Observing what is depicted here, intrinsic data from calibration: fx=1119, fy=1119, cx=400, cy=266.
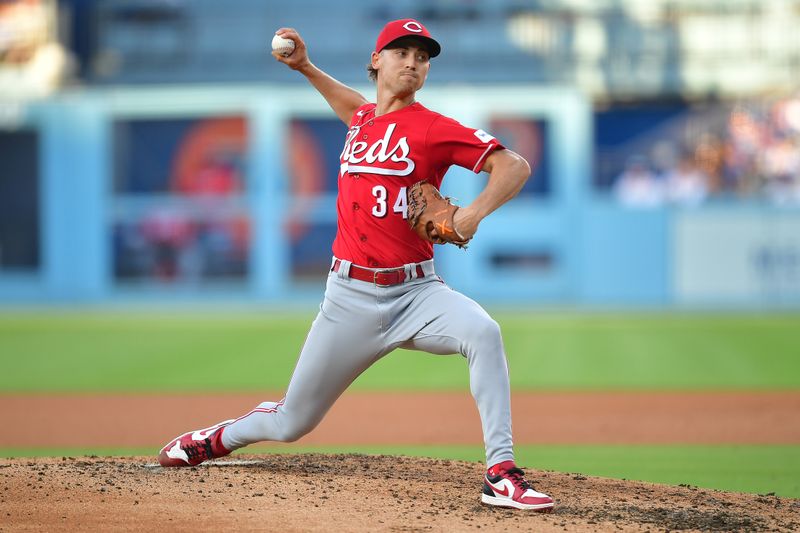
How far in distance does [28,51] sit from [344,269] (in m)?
18.3

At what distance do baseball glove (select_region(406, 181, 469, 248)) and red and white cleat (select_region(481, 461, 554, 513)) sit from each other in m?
0.91

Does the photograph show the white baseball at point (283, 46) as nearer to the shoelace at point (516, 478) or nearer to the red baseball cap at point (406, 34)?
the red baseball cap at point (406, 34)

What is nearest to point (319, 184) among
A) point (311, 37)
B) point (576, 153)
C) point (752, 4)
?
point (311, 37)

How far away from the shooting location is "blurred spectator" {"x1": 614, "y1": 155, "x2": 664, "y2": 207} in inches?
792

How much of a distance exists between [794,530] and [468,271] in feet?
53.2

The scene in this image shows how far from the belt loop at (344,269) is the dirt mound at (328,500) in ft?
2.95

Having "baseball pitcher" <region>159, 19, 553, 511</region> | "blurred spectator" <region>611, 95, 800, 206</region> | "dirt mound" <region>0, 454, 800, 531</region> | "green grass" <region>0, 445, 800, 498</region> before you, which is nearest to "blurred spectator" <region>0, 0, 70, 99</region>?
"blurred spectator" <region>611, 95, 800, 206</region>

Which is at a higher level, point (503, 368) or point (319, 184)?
point (319, 184)

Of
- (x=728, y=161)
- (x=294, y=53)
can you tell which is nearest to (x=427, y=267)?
(x=294, y=53)

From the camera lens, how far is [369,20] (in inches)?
841

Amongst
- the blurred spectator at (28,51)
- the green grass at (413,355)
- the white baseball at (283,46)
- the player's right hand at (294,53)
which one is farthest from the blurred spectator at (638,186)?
the white baseball at (283,46)

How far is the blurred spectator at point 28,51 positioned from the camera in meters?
21.2

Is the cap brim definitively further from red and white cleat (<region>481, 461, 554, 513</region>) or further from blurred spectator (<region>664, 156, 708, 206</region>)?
blurred spectator (<region>664, 156, 708, 206</region>)

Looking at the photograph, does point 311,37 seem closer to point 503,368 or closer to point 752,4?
point 752,4
